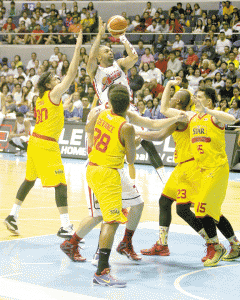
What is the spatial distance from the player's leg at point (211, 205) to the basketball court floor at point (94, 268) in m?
0.16

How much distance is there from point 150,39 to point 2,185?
Answer: 11018 millimetres

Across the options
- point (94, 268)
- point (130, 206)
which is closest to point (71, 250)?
point (94, 268)

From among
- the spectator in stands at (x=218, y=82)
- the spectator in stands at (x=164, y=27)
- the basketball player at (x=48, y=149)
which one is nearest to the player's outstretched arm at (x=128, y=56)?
the basketball player at (x=48, y=149)

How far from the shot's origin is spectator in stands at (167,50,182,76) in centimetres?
1711

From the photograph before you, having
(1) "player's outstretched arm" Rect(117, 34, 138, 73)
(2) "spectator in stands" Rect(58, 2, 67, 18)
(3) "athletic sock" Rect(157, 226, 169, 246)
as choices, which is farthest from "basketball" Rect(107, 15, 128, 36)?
(2) "spectator in stands" Rect(58, 2, 67, 18)

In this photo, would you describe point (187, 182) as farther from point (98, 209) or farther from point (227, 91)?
point (227, 91)

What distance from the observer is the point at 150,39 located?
19.3 meters

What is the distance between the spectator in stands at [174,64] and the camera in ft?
56.1

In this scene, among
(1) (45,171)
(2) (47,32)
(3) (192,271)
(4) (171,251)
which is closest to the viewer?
(3) (192,271)

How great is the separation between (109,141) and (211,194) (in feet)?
4.45

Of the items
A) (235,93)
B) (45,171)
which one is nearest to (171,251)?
(45,171)

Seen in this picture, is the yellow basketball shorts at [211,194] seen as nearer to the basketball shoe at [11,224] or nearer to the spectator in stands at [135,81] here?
the basketball shoe at [11,224]

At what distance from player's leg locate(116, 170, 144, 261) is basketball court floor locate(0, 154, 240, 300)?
119mm

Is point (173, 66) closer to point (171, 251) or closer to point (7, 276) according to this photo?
point (171, 251)
